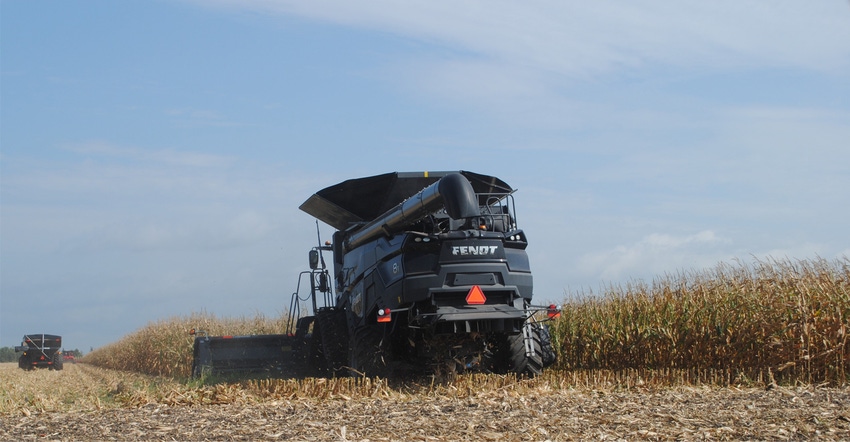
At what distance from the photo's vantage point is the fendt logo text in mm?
10836

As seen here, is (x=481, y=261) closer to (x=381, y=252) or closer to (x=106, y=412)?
(x=381, y=252)

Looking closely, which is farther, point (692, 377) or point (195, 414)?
point (692, 377)

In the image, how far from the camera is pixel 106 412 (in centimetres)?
902

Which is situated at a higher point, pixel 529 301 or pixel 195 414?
pixel 529 301

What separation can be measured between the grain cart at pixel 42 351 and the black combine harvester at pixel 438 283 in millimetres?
27537

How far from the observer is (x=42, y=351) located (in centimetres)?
3659

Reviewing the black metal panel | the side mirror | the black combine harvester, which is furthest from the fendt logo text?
the side mirror

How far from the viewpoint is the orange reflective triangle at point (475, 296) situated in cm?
1071

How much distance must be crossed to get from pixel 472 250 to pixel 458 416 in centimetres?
317


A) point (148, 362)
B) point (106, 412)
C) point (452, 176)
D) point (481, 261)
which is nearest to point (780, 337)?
point (481, 261)

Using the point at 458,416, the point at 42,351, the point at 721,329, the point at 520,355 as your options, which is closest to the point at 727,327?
the point at 721,329

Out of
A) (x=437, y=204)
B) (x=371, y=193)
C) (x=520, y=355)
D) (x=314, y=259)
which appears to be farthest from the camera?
(x=314, y=259)

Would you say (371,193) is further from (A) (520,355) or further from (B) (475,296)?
(A) (520,355)

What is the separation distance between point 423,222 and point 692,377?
4716 mm
